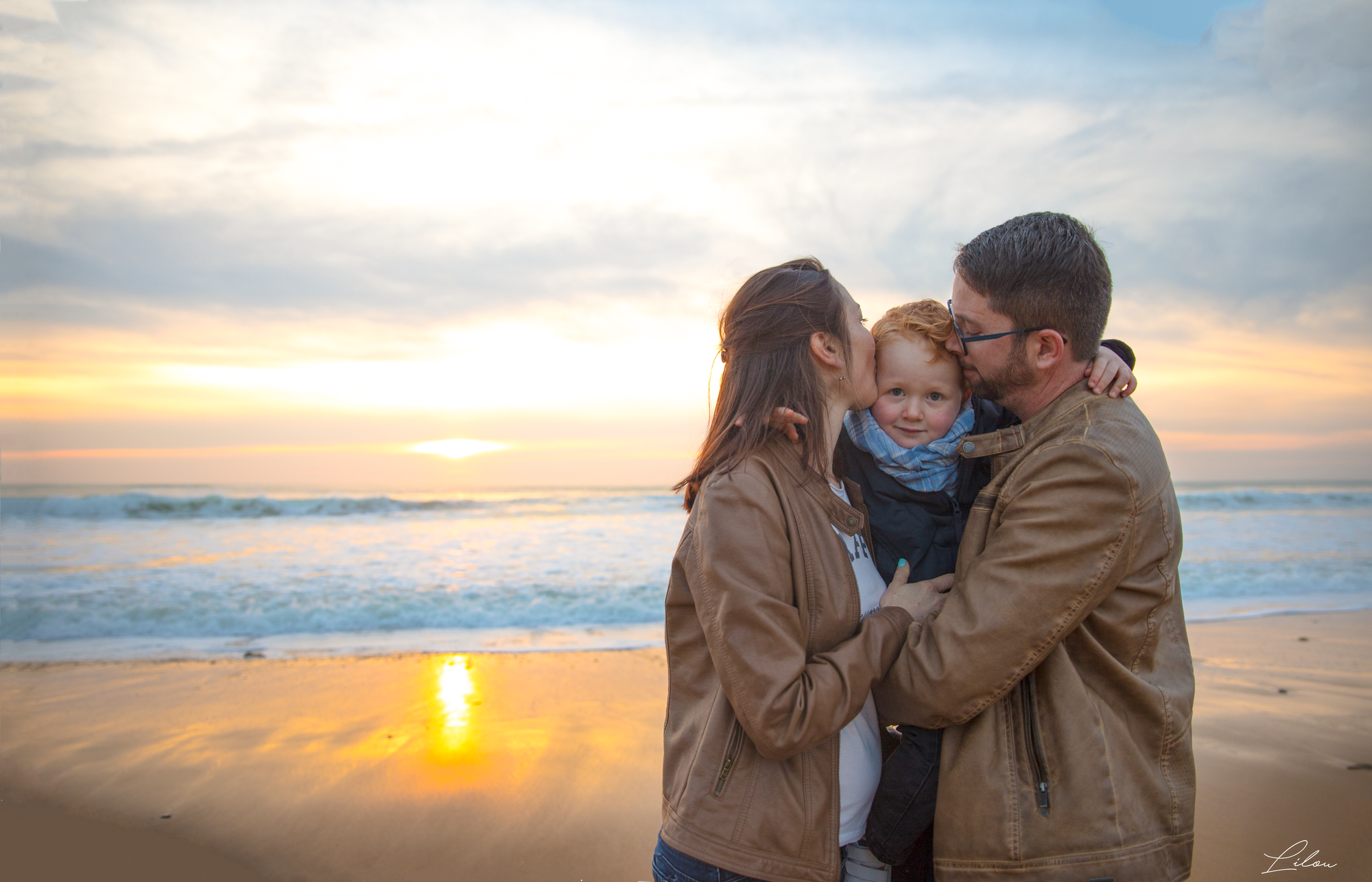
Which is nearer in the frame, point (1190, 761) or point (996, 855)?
point (996, 855)

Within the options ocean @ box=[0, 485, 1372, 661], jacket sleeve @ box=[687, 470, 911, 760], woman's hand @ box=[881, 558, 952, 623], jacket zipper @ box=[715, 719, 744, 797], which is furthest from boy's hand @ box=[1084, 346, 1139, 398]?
ocean @ box=[0, 485, 1372, 661]

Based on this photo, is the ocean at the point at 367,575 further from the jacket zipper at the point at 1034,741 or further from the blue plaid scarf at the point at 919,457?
the jacket zipper at the point at 1034,741

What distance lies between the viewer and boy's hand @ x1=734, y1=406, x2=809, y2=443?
74.5 inches

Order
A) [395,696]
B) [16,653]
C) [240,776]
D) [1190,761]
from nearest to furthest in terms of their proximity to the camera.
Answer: [1190,761] < [240,776] < [395,696] < [16,653]

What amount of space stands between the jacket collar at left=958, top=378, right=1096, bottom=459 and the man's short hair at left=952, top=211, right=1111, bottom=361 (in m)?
0.12

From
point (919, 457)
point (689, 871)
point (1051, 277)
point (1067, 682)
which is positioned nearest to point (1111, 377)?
point (1051, 277)

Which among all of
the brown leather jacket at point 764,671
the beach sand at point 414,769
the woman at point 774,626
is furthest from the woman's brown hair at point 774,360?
the beach sand at point 414,769

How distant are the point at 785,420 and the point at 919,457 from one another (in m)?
0.53

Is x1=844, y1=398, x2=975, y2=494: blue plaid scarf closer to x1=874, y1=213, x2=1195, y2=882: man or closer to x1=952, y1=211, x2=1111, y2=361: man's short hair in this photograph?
x1=874, y1=213, x2=1195, y2=882: man

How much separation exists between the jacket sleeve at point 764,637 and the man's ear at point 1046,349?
832 millimetres

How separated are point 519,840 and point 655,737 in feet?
4.54

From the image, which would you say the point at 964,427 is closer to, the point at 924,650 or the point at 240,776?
the point at 924,650

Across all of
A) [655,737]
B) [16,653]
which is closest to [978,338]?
[655,737]

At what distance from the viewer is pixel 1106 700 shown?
71.3 inches
